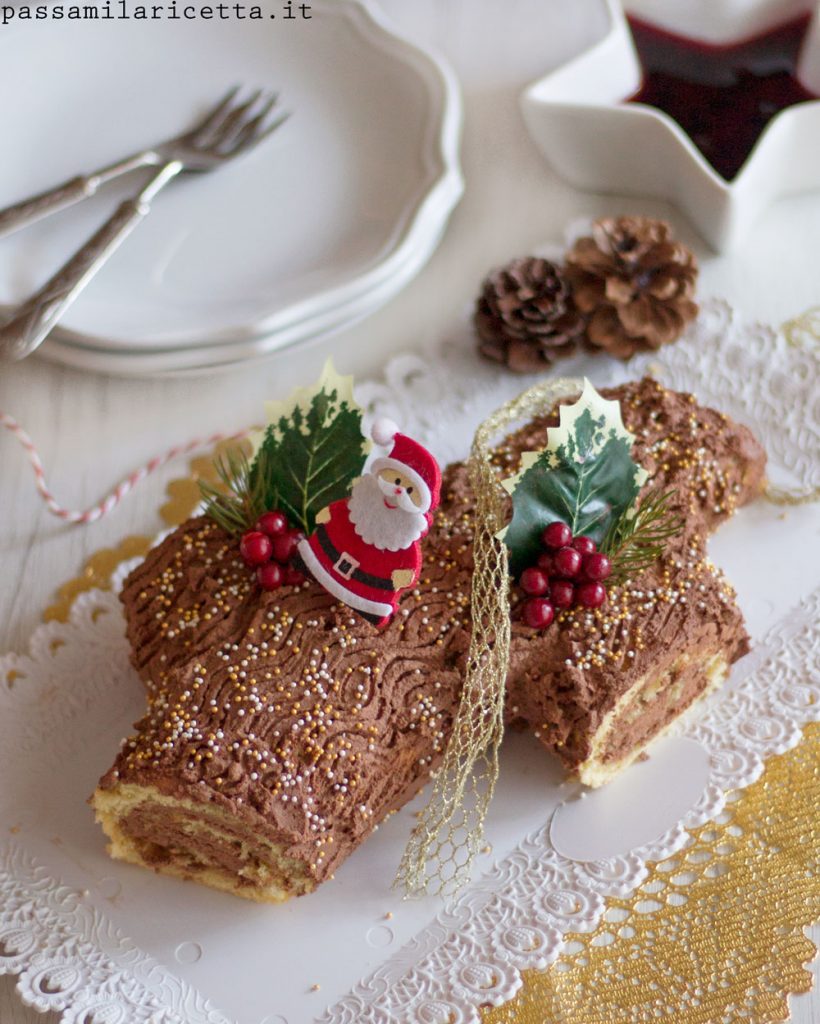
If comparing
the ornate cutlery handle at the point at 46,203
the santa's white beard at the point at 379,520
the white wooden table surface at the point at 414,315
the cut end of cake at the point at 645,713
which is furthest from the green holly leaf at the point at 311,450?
the ornate cutlery handle at the point at 46,203

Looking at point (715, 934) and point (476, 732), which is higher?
point (476, 732)

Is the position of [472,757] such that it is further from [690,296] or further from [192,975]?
[690,296]

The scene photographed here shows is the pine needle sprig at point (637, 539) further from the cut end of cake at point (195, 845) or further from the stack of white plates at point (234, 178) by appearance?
the stack of white plates at point (234, 178)

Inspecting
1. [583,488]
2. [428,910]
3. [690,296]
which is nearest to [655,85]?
[690,296]

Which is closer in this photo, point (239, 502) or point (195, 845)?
point (195, 845)

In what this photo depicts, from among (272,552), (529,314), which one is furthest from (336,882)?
(529,314)

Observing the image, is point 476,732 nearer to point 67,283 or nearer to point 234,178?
point 67,283
